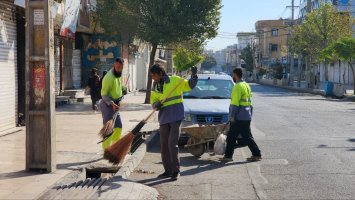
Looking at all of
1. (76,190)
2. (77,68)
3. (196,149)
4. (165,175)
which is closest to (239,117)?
(196,149)

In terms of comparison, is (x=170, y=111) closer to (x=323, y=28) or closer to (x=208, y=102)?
(x=208, y=102)

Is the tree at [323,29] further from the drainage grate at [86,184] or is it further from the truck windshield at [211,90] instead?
the drainage grate at [86,184]

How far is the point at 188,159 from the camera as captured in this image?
9.93 meters

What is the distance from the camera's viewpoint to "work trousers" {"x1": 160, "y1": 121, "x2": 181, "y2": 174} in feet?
25.9

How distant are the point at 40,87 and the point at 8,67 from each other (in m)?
5.69

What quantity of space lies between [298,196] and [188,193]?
148 cm

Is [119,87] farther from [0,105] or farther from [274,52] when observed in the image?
[274,52]

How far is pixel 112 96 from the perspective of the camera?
9016 mm

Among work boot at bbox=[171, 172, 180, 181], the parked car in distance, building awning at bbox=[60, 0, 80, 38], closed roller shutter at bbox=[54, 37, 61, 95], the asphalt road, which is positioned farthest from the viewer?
closed roller shutter at bbox=[54, 37, 61, 95]

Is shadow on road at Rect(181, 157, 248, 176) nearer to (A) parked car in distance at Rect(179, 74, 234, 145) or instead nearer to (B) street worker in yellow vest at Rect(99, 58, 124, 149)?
(A) parked car in distance at Rect(179, 74, 234, 145)

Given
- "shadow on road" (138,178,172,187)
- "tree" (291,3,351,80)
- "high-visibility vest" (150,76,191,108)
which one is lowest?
"shadow on road" (138,178,172,187)

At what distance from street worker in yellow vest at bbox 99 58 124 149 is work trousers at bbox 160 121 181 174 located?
1147 mm

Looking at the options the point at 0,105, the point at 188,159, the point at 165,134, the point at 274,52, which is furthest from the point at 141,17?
the point at 274,52

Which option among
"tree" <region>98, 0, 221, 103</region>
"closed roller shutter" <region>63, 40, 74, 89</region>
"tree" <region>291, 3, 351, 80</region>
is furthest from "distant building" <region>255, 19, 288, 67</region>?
"tree" <region>98, 0, 221, 103</region>
